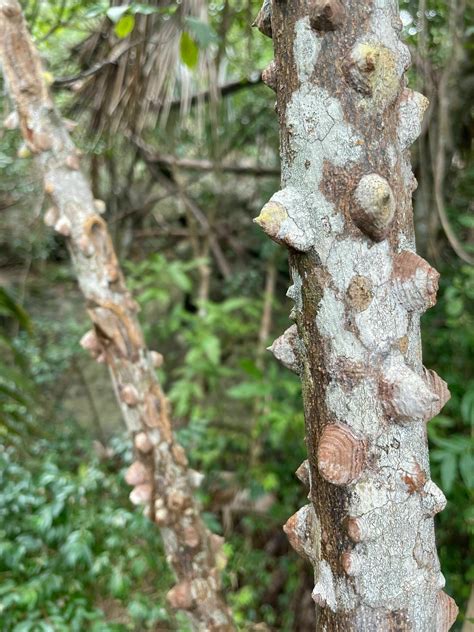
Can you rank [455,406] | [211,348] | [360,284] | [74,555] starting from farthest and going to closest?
[211,348] < [455,406] < [74,555] < [360,284]

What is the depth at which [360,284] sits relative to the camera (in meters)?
0.50

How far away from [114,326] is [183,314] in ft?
3.05

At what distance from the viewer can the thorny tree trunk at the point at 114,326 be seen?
94 cm

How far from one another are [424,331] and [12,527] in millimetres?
1312

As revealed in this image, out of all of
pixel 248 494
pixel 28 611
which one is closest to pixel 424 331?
pixel 248 494

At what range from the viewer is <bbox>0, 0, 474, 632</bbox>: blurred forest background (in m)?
1.32

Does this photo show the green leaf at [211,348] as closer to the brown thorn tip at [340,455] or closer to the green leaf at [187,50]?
the green leaf at [187,50]

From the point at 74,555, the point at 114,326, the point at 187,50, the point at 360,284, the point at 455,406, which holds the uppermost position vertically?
the point at 187,50

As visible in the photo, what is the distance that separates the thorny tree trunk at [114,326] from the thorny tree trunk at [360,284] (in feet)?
1.59

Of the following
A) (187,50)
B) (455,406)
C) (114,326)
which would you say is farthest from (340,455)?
(455,406)

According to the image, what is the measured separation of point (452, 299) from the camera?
160 cm

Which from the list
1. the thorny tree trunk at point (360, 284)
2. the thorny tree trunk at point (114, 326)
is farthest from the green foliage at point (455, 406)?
the thorny tree trunk at point (360, 284)

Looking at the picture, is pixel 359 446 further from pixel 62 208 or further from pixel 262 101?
pixel 262 101

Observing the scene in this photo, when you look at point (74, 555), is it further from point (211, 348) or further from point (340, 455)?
point (340, 455)
